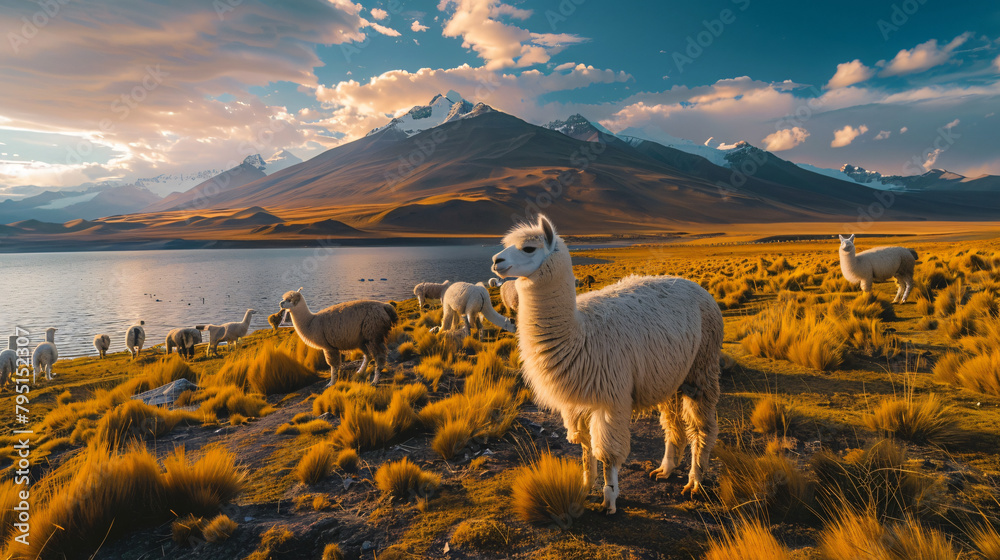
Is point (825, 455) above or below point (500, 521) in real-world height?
above

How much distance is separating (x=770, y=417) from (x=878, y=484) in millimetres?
1249

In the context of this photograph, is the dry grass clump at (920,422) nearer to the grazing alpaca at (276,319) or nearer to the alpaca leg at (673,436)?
the alpaca leg at (673,436)

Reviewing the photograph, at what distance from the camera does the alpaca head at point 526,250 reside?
2.38 meters

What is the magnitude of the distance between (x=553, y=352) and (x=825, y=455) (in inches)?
84.6

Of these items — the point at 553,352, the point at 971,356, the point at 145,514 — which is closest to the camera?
the point at 553,352

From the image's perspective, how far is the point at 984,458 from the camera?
116 inches

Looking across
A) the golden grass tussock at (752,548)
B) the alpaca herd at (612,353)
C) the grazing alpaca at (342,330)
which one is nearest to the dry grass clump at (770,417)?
the alpaca herd at (612,353)

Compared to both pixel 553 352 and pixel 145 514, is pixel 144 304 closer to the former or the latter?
pixel 145 514

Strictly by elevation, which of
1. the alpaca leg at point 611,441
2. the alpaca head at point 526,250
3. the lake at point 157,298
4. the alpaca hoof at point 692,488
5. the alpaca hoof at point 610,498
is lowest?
the lake at point 157,298

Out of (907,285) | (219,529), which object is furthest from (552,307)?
(907,285)

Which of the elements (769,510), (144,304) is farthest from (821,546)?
(144,304)

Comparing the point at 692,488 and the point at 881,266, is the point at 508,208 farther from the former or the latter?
the point at 692,488

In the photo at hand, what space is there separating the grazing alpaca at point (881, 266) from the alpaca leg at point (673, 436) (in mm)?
8096

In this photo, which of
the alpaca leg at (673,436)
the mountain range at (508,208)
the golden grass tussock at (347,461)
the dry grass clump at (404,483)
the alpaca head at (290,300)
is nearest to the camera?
the dry grass clump at (404,483)
